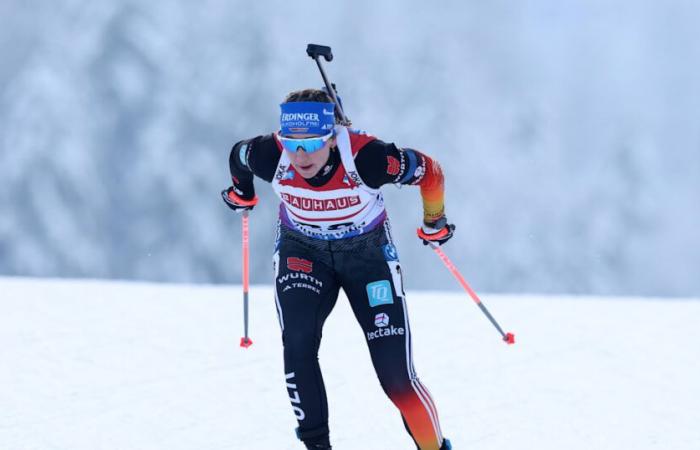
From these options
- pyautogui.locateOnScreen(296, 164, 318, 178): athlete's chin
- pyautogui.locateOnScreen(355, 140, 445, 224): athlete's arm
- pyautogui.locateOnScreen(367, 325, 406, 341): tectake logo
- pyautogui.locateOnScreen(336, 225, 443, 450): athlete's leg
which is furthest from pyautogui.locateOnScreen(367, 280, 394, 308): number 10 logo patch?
pyautogui.locateOnScreen(296, 164, 318, 178): athlete's chin

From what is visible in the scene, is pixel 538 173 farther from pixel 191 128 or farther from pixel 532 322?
pixel 532 322

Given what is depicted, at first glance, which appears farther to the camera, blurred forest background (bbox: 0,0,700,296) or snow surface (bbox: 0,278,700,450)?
blurred forest background (bbox: 0,0,700,296)

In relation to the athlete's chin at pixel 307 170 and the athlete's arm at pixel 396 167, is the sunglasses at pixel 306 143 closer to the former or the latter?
the athlete's chin at pixel 307 170

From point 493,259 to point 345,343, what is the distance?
44.7ft

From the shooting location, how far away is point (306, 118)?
3.56 meters

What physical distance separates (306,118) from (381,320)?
38.4 inches

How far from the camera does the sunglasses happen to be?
3518mm

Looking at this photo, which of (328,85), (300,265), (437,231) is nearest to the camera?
(300,265)

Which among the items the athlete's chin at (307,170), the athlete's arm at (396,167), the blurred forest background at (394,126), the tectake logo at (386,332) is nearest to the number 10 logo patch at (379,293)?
the tectake logo at (386,332)

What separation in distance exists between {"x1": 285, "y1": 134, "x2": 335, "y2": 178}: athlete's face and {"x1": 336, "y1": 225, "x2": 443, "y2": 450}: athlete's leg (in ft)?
1.60

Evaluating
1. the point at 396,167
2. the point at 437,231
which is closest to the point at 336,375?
the point at 437,231

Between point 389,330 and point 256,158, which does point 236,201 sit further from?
point 389,330

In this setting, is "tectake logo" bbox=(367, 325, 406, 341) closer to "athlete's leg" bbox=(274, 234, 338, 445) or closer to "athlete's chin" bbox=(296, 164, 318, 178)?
"athlete's leg" bbox=(274, 234, 338, 445)

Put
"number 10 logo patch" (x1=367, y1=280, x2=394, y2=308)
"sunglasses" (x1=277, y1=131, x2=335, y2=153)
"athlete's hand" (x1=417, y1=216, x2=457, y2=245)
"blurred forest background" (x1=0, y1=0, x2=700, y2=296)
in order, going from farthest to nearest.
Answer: "blurred forest background" (x1=0, y1=0, x2=700, y2=296) → "athlete's hand" (x1=417, y1=216, x2=457, y2=245) → "number 10 logo patch" (x1=367, y1=280, x2=394, y2=308) → "sunglasses" (x1=277, y1=131, x2=335, y2=153)
